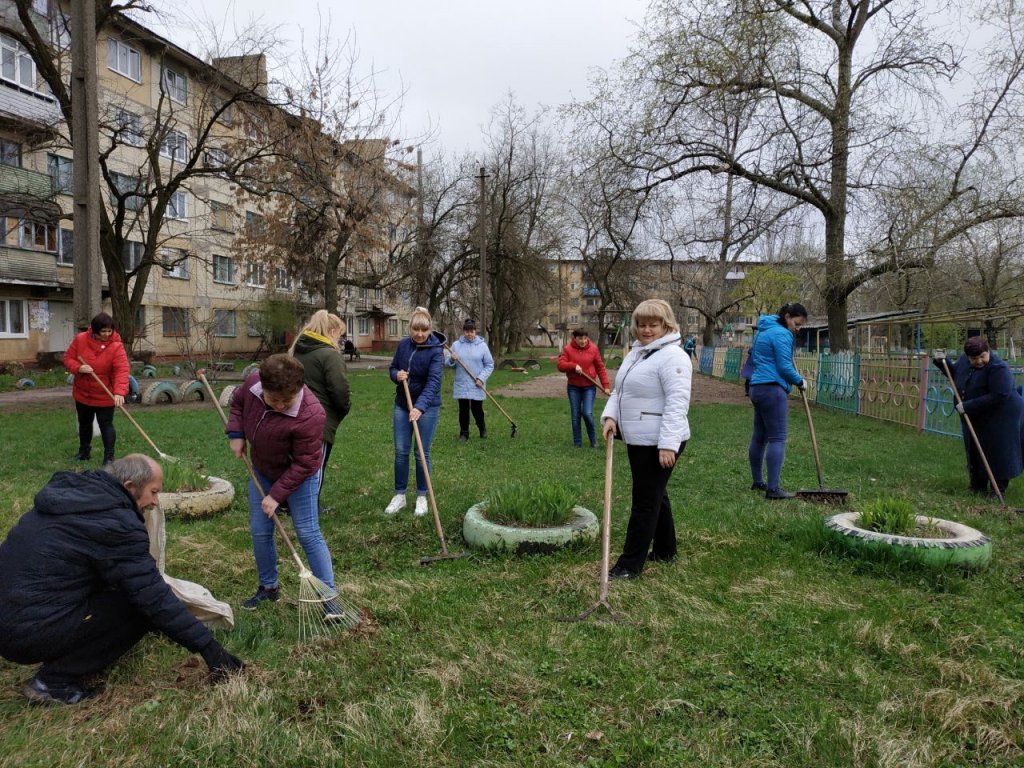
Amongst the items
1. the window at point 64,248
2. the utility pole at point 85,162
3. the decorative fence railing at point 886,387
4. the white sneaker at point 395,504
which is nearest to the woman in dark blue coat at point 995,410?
the decorative fence railing at point 886,387

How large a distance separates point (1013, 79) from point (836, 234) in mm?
4552

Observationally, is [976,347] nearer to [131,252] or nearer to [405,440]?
[405,440]

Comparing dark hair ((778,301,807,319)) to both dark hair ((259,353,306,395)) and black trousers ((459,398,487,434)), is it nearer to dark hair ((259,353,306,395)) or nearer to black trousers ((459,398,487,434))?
dark hair ((259,353,306,395))

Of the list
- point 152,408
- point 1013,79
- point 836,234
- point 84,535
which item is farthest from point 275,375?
point 1013,79

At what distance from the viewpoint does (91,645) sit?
2.76 metres

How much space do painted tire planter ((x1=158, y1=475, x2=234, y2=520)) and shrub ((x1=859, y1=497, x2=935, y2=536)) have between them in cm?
492

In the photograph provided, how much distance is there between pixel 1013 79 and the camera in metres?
14.6

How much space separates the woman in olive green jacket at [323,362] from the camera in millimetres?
4977

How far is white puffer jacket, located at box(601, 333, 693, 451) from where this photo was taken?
384cm

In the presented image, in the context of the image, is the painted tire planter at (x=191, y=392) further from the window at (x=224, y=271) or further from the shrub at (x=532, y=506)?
the window at (x=224, y=271)

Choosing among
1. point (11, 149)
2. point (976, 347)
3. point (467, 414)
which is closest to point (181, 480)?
point (467, 414)

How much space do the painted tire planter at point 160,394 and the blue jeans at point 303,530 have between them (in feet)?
39.6

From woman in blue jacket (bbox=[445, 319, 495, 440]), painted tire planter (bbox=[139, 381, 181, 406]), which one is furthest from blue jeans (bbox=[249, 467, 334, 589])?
painted tire planter (bbox=[139, 381, 181, 406])

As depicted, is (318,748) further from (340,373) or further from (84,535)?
(340,373)
